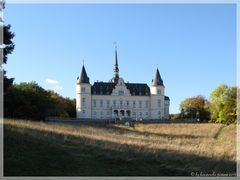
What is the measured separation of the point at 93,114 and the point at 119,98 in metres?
7.44

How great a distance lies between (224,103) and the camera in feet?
154

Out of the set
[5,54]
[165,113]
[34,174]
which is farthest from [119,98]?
[34,174]

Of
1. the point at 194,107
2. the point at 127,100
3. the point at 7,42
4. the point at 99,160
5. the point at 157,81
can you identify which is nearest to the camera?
the point at 99,160

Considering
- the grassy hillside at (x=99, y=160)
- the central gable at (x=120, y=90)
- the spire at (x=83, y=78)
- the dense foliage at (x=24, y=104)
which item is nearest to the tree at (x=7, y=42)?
the grassy hillside at (x=99, y=160)

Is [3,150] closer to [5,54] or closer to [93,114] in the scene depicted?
[5,54]

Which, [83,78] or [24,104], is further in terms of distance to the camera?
[83,78]

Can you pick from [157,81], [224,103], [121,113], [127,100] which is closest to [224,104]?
[224,103]

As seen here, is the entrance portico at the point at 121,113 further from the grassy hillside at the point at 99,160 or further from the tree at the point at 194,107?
the grassy hillside at the point at 99,160

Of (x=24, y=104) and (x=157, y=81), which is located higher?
(x=157, y=81)

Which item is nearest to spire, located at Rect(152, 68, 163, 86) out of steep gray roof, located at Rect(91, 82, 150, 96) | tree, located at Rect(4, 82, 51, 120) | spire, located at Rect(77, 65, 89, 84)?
steep gray roof, located at Rect(91, 82, 150, 96)

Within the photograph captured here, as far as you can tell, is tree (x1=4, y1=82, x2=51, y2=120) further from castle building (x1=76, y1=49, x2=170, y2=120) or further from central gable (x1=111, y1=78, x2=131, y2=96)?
central gable (x1=111, y1=78, x2=131, y2=96)

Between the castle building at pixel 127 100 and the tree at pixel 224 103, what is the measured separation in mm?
35799

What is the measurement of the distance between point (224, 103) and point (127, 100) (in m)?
41.4

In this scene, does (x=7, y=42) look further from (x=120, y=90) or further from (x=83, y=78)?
(x=120, y=90)
